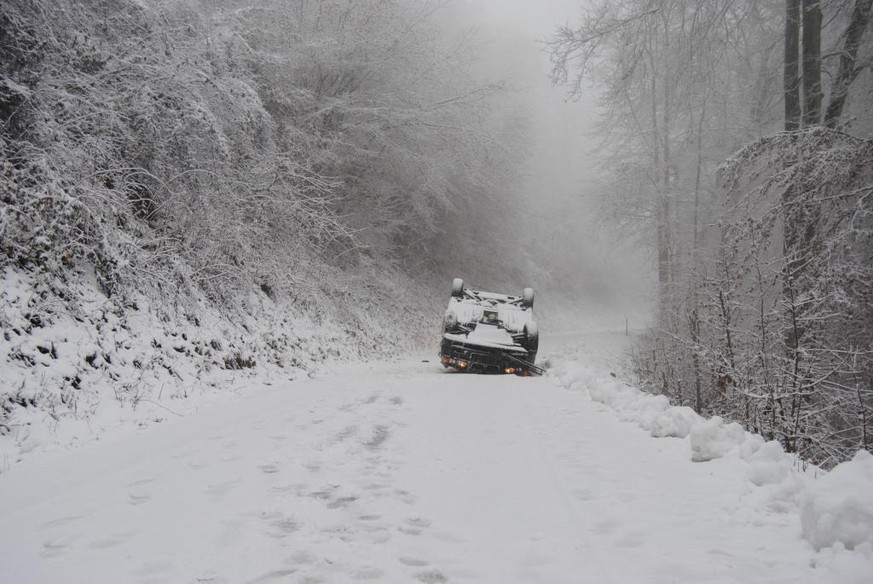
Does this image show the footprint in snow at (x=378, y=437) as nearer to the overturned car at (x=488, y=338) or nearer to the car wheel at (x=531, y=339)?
the overturned car at (x=488, y=338)

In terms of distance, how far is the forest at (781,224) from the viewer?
5.45 meters

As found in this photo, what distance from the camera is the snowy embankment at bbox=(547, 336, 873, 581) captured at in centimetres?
219

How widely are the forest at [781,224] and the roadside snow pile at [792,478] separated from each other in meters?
0.92

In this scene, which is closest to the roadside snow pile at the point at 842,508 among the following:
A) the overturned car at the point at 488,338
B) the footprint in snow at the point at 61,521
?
the footprint in snow at the point at 61,521

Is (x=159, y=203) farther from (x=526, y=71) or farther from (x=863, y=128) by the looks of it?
(x=526, y=71)

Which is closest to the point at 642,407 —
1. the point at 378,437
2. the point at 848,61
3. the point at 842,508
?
the point at 378,437

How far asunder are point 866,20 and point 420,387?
8.70m

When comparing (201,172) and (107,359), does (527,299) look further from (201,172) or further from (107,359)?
(107,359)

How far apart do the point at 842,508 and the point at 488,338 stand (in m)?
Answer: 8.27

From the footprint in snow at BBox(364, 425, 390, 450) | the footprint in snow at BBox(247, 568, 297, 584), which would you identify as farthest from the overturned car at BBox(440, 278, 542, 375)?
the footprint in snow at BBox(247, 568, 297, 584)

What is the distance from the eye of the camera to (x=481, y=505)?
3090 mm

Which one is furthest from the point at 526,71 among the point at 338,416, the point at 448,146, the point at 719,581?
the point at 719,581

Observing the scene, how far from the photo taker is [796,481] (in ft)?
9.52

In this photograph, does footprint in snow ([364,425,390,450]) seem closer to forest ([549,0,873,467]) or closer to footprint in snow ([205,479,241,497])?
footprint in snow ([205,479,241,497])
